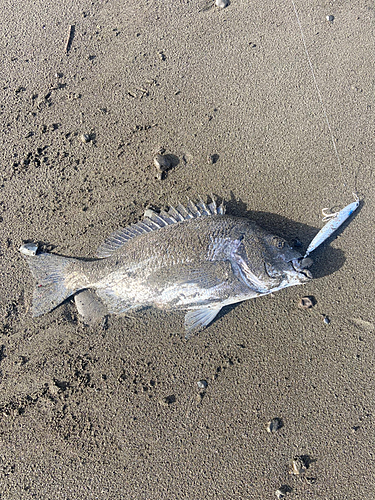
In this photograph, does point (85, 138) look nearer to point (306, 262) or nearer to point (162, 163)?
point (162, 163)

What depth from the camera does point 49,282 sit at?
324 cm

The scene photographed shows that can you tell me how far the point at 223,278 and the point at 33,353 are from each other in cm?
230

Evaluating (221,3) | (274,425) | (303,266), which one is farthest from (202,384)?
(221,3)

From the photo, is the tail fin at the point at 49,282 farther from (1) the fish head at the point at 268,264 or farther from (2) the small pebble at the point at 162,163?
(1) the fish head at the point at 268,264

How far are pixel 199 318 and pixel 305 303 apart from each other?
1.22 m

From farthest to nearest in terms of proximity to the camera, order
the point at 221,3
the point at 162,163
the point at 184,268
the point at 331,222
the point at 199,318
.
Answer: the point at 221,3
the point at 162,163
the point at 331,222
the point at 199,318
the point at 184,268

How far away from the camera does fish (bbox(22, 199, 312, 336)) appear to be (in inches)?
116

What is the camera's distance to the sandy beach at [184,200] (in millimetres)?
3020

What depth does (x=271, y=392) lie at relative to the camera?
3.12 meters

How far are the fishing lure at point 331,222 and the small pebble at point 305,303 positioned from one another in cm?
50

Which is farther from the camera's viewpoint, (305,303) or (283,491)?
(305,303)

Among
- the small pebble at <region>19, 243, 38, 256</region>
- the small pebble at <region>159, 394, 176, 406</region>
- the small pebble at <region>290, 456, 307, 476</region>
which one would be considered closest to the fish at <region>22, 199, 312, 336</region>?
the small pebble at <region>19, 243, 38, 256</region>

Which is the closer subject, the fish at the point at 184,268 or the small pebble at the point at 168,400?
the fish at the point at 184,268

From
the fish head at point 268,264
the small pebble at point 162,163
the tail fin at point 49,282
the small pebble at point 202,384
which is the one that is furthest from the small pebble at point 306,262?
the tail fin at point 49,282
